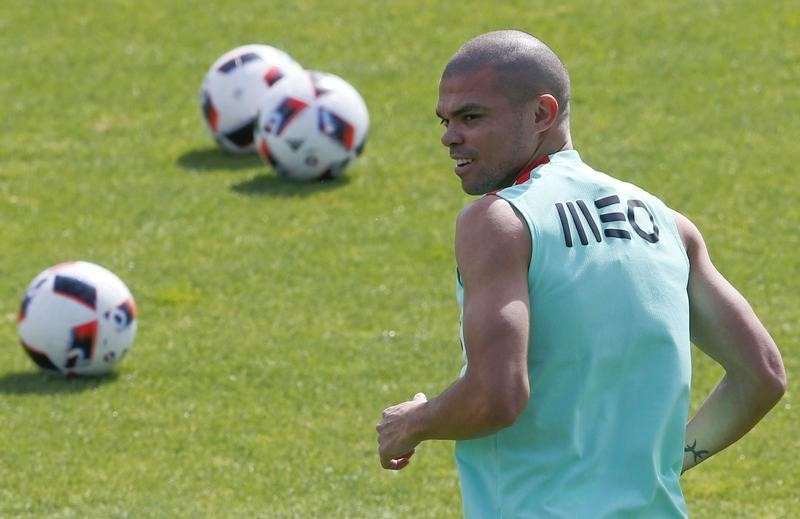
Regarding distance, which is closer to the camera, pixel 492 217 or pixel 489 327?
pixel 489 327

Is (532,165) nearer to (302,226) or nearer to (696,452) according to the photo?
(696,452)

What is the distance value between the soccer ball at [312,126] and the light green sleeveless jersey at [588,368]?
9415 mm

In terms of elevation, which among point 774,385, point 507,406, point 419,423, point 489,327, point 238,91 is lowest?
point 238,91

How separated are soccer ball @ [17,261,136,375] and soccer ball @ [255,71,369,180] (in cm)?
375

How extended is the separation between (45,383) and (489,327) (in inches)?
Answer: 267

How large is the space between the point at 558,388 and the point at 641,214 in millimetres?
528

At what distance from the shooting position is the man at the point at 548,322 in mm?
3814

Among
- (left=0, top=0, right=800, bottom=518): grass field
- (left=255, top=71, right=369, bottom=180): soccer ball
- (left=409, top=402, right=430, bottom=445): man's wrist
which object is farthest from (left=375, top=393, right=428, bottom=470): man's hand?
(left=255, top=71, right=369, bottom=180): soccer ball

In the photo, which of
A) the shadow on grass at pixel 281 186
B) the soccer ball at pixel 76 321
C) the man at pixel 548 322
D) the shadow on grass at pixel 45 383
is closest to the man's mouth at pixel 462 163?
the man at pixel 548 322

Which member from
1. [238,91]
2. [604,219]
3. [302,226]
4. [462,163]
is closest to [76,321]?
[302,226]

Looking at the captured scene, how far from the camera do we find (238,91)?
46.9 feet

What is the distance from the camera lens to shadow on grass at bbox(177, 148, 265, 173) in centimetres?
1436

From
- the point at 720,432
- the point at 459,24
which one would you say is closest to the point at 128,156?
the point at 459,24

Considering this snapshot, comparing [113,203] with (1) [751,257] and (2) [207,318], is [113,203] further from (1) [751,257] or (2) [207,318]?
(1) [751,257]
